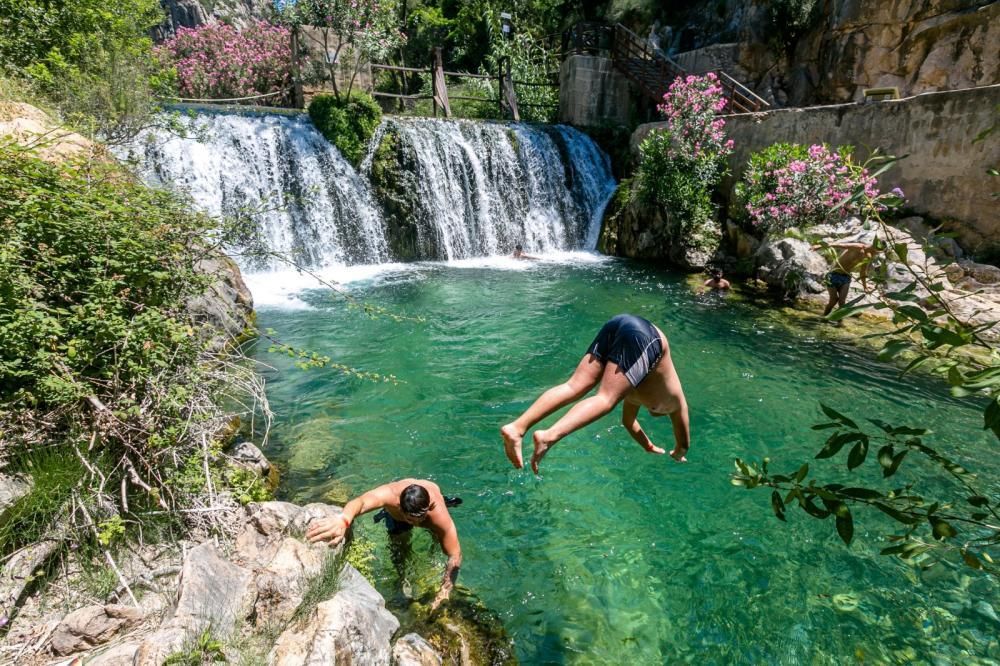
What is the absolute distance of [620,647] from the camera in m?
3.61

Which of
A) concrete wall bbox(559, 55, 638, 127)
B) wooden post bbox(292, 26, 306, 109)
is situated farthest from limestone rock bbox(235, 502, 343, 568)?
concrete wall bbox(559, 55, 638, 127)

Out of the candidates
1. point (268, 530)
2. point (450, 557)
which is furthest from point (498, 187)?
point (268, 530)

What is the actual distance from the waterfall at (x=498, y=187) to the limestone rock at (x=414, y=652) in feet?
40.5

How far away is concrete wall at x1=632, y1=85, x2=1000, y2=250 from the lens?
32.2ft

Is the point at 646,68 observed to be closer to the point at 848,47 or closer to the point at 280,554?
the point at 848,47

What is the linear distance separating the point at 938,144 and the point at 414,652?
Result: 12709mm

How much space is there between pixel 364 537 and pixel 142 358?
200cm

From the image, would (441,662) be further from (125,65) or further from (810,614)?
(125,65)

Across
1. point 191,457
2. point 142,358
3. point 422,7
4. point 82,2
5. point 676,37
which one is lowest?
point 191,457

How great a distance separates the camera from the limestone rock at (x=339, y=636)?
2604mm

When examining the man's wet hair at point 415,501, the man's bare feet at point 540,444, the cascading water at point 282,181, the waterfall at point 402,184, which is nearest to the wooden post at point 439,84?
the waterfall at point 402,184

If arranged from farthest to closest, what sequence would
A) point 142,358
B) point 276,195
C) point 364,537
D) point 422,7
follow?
point 422,7 → point 276,195 → point 364,537 → point 142,358

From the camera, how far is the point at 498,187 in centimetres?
1548

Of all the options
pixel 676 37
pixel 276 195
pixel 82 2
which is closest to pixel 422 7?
pixel 676 37
